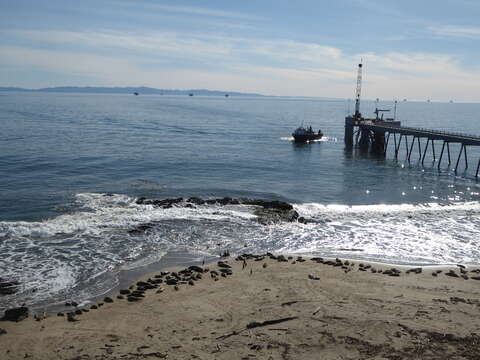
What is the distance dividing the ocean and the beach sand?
3998 mm

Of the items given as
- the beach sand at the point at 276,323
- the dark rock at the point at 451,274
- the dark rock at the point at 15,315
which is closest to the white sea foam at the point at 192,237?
the dark rock at the point at 15,315

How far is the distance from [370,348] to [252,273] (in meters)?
10.0

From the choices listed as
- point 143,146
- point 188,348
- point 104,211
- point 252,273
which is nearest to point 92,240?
point 104,211

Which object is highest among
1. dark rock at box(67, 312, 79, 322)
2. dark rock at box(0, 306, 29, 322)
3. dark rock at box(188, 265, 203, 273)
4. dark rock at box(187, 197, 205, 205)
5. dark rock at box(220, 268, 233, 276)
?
dark rock at box(187, 197, 205, 205)

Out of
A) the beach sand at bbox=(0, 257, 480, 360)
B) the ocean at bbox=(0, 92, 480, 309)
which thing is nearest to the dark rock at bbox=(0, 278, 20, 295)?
the ocean at bbox=(0, 92, 480, 309)

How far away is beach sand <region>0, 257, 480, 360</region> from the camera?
57.8 feet

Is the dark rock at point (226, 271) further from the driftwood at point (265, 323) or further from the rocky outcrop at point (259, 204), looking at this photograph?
the rocky outcrop at point (259, 204)

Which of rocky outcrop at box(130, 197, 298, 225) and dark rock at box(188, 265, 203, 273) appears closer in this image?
dark rock at box(188, 265, 203, 273)

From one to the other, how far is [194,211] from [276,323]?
883 inches

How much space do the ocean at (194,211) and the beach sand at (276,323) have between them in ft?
13.1

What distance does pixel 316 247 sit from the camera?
1280 inches

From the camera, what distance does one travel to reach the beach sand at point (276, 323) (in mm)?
17625

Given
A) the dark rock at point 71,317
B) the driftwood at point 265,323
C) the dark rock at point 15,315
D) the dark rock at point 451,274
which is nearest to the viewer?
the driftwood at point 265,323

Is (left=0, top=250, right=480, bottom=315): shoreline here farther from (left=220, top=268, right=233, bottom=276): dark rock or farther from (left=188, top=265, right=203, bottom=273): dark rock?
(left=220, top=268, right=233, bottom=276): dark rock
